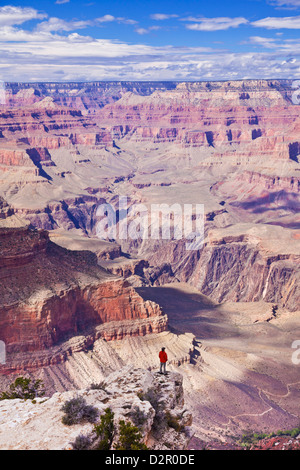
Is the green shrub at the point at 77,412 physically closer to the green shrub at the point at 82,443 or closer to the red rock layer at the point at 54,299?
the green shrub at the point at 82,443

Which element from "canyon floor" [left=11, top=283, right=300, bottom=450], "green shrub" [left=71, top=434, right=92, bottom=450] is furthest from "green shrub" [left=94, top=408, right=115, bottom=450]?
"canyon floor" [left=11, top=283, right=300, bottom=450]

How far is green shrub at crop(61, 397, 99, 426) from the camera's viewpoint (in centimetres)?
2061

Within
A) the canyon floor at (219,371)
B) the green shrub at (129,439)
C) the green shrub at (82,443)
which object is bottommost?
the canyon floor at (219,371)

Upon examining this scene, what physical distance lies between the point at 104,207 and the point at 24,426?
15529 centimetres

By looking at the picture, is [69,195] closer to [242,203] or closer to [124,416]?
[242,203]

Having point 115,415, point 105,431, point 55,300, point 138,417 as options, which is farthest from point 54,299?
point 105,431

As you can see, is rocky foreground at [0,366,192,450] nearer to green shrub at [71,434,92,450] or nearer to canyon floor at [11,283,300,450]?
green shrub at [71,434,92,450]

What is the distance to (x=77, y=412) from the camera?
20781 mm

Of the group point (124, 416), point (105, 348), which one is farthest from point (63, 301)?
point (124, 416)

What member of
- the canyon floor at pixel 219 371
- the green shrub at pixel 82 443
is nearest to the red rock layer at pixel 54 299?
the canyon floor at pixel 219 371

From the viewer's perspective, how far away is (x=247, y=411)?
4634 centimetres

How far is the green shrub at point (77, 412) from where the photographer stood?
20.6 m

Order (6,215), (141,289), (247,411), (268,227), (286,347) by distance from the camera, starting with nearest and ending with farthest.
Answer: (247,411) < (286,347) < (141,289) < (6,215) < (268,227)

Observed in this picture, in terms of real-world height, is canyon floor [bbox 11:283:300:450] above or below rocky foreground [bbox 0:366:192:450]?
below
